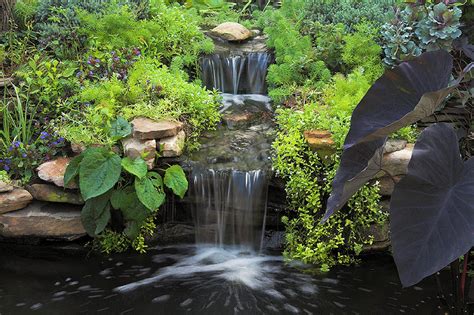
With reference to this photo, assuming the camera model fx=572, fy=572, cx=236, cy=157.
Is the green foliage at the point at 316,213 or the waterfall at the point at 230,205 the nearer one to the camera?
the green foliage at the point at 316,213

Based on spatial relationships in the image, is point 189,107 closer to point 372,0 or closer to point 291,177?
point 291,177

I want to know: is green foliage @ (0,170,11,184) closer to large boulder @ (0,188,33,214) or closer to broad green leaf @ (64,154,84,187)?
large boulder @ (0,188,33,214)


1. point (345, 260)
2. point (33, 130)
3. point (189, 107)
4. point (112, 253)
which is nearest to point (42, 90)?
point (33, 130)

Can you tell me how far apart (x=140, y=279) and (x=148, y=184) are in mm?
736

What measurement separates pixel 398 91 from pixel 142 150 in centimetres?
247

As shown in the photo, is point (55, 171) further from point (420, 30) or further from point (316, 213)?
point (420, 30)

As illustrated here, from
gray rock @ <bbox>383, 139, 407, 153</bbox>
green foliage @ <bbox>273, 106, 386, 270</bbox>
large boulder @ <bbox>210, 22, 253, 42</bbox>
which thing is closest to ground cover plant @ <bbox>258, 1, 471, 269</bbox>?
green foliage @ <bbox>273, 106, 386, 270</bbox>

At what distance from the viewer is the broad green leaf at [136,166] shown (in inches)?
175

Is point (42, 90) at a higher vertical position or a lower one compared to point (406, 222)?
higher

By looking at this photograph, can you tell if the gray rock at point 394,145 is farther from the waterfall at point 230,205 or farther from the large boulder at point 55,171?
the large boulder at point 55,171

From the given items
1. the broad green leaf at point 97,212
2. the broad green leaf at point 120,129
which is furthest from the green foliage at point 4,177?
the broad green leaf at point 120,129

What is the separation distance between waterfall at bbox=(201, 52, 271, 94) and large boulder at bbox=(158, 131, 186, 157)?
1.71 meters

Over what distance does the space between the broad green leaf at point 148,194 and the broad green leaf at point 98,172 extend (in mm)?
183

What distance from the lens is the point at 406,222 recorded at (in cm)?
256
